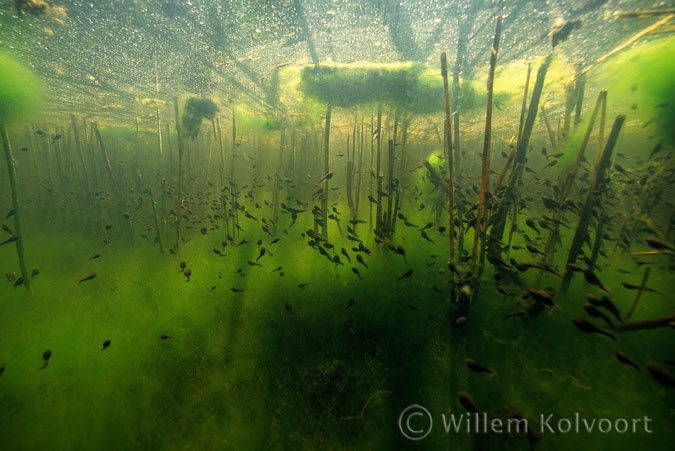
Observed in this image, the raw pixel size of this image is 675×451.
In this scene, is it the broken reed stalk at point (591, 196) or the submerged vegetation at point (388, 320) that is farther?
the broken reed stalk at point (591, 196)

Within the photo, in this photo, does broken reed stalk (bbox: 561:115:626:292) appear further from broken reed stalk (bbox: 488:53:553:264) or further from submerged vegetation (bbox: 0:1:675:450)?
broken reed stalk (bbox: 488:53:553:264)

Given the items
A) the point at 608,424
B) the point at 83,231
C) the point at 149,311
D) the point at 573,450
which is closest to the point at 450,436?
the point at 573,450

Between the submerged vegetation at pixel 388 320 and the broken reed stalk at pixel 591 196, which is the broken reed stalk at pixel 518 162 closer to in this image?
the submerged vegetation at pixel 388 320

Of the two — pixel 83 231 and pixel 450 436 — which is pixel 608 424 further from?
pixel 83 231

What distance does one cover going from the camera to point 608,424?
2604 millimetres

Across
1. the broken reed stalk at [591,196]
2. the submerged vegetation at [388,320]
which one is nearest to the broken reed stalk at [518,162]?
the submerged vegetation at [388,320]

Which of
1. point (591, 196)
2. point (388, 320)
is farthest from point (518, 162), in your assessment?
point (388, 320)

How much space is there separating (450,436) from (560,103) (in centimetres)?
2104

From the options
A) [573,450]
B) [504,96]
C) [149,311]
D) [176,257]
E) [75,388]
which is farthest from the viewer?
[504,96]

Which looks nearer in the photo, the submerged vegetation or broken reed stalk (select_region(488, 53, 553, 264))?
the submerged vegetation

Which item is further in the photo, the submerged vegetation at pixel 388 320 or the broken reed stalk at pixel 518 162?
the broken reed stalk at pixel 518 162

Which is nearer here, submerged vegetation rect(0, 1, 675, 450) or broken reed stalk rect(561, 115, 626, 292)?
submerged vegetation rect(0, 1, 675, 450)

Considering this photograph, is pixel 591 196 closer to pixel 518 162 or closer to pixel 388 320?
pixel 518 162

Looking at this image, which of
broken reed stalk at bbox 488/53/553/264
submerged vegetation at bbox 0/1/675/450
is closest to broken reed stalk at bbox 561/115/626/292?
submerged vegetation at bbox 0/1/675/450
